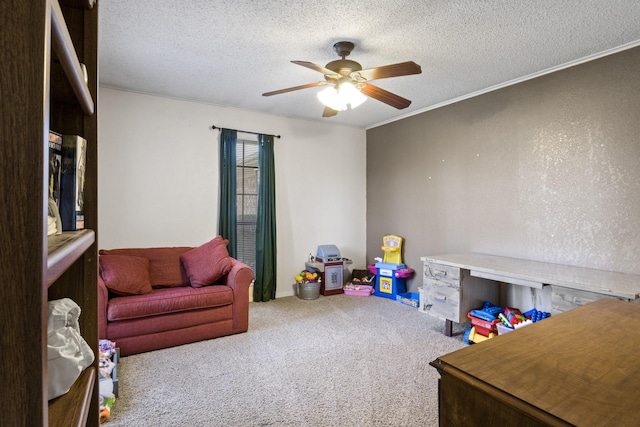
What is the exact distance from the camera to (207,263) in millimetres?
3510

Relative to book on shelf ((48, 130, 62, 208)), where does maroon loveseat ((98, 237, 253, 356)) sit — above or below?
below

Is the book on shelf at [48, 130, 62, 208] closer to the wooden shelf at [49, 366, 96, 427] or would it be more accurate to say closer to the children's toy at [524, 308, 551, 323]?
the wooden shelf at [49, 366, 96, 427]

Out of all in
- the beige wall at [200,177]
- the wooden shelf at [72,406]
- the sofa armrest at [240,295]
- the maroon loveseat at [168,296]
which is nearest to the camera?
the wooden shelf at [72,406]

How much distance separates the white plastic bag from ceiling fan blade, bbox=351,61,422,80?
217 centimetres

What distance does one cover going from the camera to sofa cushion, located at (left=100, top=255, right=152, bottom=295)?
2.96 metres

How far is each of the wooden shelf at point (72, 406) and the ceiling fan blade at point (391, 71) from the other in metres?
2.24

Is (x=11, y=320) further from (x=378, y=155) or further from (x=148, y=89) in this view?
(x=378, y=155)

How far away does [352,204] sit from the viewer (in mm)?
5395

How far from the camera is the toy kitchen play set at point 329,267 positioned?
478cm

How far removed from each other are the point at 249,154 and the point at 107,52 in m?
2.01

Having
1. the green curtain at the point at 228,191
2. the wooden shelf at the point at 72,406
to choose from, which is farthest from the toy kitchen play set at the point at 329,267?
the wooden shelf at the point at 72,406

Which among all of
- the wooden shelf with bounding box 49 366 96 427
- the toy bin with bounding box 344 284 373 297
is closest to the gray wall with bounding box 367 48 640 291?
the toy bin with bounding box 344 284 373 297

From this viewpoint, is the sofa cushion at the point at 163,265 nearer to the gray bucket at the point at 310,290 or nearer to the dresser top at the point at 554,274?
the gray bucket at the point at 310,290

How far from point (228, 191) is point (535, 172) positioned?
337 cm
